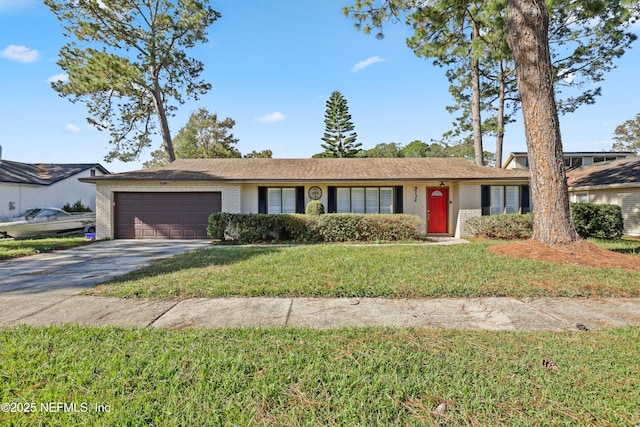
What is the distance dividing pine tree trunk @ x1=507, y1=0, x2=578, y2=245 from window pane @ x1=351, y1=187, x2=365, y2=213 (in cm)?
664

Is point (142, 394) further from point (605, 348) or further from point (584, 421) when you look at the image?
point (605, 348)

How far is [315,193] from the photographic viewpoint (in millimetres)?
12758

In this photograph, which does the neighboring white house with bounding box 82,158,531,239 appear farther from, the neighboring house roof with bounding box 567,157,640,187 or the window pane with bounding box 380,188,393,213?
the neighboring house roof with bounding box 567,157,640,187

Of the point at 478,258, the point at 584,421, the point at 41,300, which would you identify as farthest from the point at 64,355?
the point at 478,258

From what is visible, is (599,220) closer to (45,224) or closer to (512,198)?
(512,198)

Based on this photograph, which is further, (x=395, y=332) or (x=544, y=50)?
(x=544, y=50)

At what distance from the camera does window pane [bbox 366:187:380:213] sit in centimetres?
1277

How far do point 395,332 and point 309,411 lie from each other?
1.44 meters

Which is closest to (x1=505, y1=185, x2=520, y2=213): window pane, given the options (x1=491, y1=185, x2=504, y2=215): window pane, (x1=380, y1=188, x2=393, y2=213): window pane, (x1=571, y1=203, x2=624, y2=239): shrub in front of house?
(x1=491, y1=185, x2=504, y2=215): window pane

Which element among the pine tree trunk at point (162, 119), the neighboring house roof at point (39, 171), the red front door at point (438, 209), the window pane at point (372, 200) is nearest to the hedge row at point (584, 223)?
the red front door at point (438, 209)

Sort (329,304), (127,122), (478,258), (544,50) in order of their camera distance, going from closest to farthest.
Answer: (329,304) < (478,258) < (544,50) < (127,122)

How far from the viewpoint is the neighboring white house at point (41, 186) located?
15875mm

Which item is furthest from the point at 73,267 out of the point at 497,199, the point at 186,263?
the point at 497,199

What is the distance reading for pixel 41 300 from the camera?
419 cm
